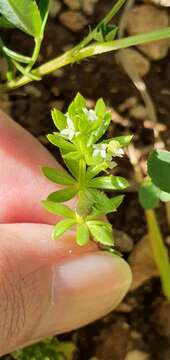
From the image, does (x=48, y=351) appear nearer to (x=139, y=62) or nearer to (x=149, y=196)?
(x=149, y=196)

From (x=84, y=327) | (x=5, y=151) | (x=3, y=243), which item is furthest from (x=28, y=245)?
(x=84, y=327)

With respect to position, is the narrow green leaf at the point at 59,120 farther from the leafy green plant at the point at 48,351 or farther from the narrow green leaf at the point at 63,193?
the leafy green plant at the point at 48,351

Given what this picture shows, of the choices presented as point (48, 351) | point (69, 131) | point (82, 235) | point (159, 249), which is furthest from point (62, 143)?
point (48, 351)

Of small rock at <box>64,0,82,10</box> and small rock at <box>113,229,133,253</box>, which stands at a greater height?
small rock at <box>64,0,82,10</box>

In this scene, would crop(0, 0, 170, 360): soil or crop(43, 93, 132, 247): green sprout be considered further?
crop(0, 0, 170, 360): soil

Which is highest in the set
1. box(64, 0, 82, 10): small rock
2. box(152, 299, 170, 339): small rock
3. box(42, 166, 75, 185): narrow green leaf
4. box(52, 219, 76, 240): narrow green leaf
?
box(64, 0, 82, 10): small rock

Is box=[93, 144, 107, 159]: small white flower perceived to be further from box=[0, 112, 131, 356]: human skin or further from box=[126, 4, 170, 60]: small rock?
box=[126, 4, 170, 60]: small rock

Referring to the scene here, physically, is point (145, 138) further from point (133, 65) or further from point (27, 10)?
point (27, 10)

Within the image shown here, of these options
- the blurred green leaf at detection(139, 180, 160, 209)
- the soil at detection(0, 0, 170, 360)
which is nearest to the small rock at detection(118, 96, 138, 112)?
the soil at detection(0, 0, 170, 360)
